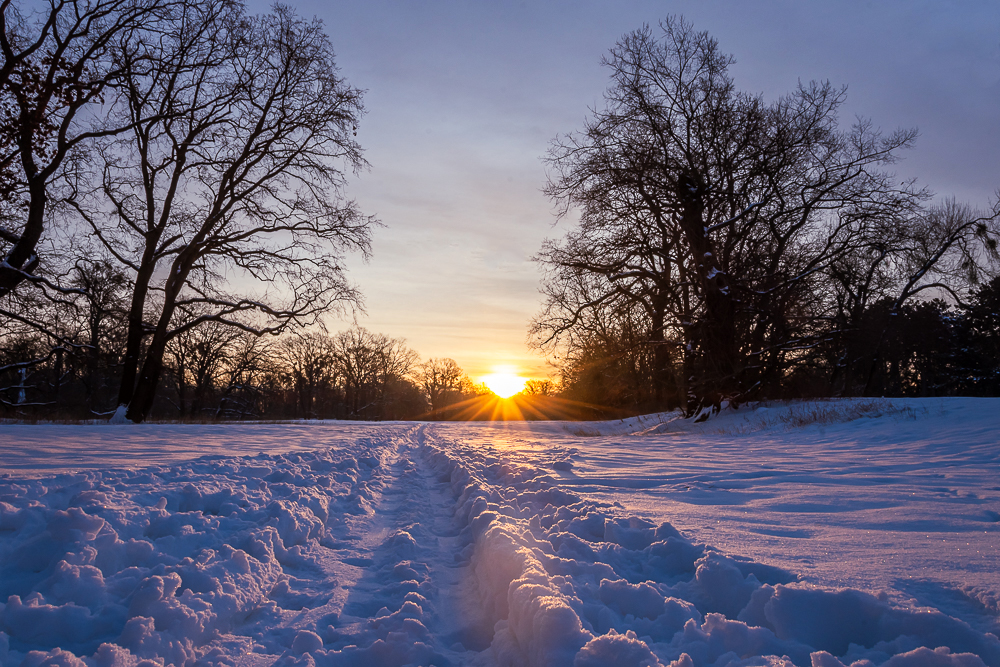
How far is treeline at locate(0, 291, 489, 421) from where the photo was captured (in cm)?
2102

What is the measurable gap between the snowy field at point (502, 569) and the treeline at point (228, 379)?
46.5ft

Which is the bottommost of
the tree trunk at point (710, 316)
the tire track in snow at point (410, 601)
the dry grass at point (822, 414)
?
the tire track in snow at point (410, 601)

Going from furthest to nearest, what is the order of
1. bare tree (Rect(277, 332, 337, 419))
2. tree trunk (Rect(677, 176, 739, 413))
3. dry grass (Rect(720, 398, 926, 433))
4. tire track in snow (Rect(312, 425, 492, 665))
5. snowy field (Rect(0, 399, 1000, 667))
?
bare tree (Rect(277, 332, 337, 419))
tree trunk (Rect(677, 176, 739, 413))
dry grass (Rect(720, 398, 926, 433))
tire track in snow (Rect(312, 425, 492, 665))
snowy field (Rect(0, 399, 1000, 667))

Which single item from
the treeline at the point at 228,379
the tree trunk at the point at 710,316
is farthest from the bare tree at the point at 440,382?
the tree trunk at the point at 710,316

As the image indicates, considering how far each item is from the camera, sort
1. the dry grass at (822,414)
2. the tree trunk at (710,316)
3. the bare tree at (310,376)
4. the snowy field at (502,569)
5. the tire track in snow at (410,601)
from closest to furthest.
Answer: the snowy field at (502,569) < the tire track in snow at (410,601) < the dry grass at (822,414) < the tree trunk at (710,316) < the bare tree at (310,376)

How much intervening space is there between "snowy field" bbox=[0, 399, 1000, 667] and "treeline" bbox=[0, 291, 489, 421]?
14.2m

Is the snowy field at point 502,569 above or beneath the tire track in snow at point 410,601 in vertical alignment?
above

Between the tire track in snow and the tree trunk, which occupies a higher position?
the tree trunk

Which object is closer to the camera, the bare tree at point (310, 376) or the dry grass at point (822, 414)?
the dry grass at point (822, 414)

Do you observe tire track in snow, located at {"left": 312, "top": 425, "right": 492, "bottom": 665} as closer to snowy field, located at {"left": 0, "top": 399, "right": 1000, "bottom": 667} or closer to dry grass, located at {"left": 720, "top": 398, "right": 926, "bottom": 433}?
snowy field, located at {"left": 0, "top": 399, "right": 1000, "bottom": 667}

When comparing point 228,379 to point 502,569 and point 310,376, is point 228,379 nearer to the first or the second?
point 310,376

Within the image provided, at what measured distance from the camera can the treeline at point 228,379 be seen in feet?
68.9

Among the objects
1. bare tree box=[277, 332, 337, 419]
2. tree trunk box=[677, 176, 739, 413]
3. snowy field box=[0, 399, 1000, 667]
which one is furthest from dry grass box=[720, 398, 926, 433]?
bare tree box=[277, 332, 337, 419]

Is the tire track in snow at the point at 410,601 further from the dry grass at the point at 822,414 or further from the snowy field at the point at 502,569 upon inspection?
the dry grass at the point at 822,414
